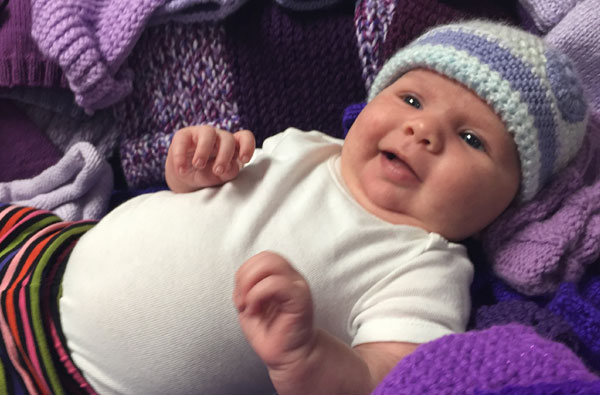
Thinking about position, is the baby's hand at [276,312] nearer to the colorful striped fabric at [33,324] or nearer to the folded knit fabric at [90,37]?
the colorful striped fabric at [33,324]

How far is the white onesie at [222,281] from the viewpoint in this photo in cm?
71

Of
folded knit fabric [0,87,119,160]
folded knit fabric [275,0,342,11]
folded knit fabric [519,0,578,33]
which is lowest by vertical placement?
folded knit fabric [0,87,119,160]

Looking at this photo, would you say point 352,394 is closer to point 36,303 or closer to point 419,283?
point 419,283

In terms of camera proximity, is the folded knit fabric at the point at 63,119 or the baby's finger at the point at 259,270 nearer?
the baby's finger at the point at 259,270

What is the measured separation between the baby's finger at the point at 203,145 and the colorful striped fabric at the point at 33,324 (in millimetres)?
258

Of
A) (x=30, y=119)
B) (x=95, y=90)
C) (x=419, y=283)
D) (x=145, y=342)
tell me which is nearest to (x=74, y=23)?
(x=95, y=90)

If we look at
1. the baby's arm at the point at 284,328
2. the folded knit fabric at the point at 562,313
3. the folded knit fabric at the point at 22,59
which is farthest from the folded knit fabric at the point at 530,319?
the folded knit fabric at the point at 22,59

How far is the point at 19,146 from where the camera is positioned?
1054 millimetres

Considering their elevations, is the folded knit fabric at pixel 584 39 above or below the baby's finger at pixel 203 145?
above

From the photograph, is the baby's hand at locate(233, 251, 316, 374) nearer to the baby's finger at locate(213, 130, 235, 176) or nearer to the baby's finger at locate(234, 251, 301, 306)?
the baby's finger at locate(234, 251, 301, 306)

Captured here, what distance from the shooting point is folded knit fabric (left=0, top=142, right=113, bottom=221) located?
102 centimetres

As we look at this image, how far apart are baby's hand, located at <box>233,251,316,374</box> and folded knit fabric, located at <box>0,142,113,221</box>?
0.61 m

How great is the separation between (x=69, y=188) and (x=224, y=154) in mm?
419

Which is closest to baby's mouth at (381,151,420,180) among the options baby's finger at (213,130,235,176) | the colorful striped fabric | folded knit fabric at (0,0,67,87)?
baby's finger at (213,130,235,176)
